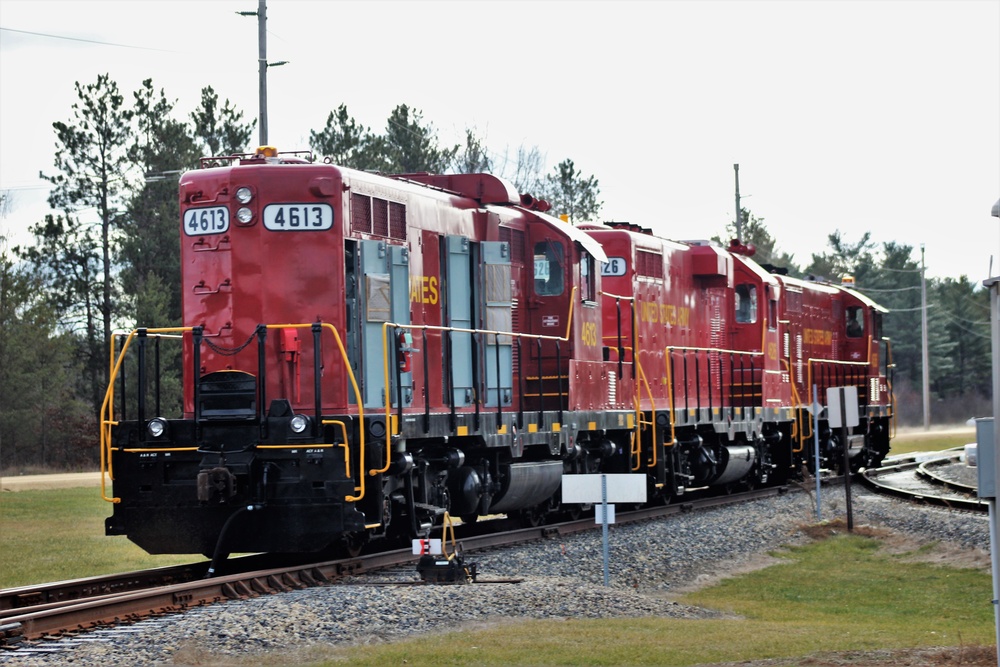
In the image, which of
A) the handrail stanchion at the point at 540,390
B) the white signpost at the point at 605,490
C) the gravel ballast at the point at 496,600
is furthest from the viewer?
the handrail stanchion at the point at 540,390

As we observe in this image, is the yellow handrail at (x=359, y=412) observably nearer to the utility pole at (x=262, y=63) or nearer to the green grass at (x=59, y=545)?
the green grass at (x=59, y=545)

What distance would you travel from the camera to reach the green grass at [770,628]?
991 cm

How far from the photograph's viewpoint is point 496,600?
12.1 m

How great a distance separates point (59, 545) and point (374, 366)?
350 inches

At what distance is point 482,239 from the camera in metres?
16.8

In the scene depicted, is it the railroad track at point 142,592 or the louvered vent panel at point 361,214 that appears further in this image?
the louvered vent panel at point 361,214

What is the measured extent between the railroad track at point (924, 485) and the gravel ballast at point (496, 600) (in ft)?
13.2

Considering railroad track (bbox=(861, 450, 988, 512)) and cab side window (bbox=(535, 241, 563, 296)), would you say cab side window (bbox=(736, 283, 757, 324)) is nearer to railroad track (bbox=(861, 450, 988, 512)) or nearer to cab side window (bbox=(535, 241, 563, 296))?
railroad track (bbox=(861, 450, 988, 512))

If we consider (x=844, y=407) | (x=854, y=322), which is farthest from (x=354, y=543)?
(x=854, y=322)

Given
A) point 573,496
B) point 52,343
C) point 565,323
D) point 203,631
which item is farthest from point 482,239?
point 52,343

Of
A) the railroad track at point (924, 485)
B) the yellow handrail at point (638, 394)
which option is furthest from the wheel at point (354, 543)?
the railroad track at point (924, 485)

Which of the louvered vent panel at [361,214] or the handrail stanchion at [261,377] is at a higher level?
the louvered vent panel at [361,214]

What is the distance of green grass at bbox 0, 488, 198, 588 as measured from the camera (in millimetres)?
17459

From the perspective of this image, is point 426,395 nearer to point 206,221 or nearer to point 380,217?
point 380,217
